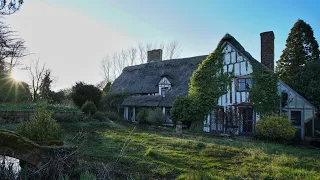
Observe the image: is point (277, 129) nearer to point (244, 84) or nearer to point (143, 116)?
point (244, 84)

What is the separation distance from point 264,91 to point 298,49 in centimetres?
807

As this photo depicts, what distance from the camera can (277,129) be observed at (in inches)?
535

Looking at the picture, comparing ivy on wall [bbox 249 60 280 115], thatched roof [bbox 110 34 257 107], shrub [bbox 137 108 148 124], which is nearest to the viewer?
ivy on wall [bbox 249 60 280 115]

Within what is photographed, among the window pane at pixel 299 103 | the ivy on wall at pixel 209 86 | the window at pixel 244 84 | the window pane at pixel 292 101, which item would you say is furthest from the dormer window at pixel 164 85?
the window pane at pixel 299 103

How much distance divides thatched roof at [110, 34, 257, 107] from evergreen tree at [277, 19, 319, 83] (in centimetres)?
739

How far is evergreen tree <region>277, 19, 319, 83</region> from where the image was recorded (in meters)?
20.8

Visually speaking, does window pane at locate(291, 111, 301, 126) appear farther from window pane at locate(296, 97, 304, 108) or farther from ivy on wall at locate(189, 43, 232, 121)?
ivy on wall at locate(189, 43, 232, 121)

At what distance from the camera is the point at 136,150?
8.81 meters

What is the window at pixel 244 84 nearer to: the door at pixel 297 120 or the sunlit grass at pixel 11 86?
the door at pixel 297 120

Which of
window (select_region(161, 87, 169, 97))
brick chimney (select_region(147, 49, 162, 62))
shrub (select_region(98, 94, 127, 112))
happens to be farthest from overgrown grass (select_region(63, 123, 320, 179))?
brick chimney (select_region(147, 49, 162, 62))

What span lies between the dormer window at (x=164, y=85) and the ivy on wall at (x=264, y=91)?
9403 mm

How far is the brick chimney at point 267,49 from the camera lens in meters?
17.6

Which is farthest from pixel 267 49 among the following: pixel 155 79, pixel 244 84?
pixel 155 79

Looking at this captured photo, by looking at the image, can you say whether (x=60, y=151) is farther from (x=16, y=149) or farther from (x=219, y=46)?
(x=219, y=46)
